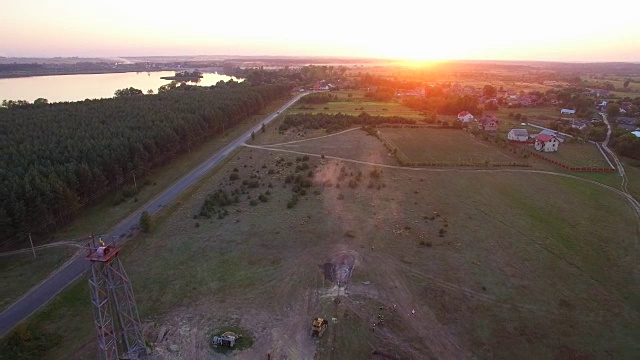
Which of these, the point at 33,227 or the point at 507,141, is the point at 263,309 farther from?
the point at 507,141

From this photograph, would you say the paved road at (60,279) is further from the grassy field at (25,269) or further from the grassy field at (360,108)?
the grassy field at (360,108)

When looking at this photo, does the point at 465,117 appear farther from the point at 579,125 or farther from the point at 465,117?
the point at 579,125

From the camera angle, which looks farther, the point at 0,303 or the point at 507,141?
the point at 507,141

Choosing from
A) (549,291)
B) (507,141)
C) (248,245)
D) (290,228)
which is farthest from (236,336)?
(507,141)

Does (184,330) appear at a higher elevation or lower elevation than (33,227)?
lower

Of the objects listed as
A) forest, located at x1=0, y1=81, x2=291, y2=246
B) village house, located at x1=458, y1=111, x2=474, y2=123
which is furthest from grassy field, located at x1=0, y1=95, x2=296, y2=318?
village house, located at x1=458, y1=111, x2=474, y2=123

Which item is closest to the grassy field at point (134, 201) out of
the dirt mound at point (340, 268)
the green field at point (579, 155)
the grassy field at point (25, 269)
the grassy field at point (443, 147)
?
the grassy field at point (25, 269)

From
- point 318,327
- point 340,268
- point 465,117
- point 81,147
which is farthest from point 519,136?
point 81,147

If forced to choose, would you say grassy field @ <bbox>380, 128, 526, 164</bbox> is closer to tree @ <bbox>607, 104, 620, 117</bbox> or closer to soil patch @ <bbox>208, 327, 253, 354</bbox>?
soil patch @ <bbox>208, 327, 253, 354</bbox>
